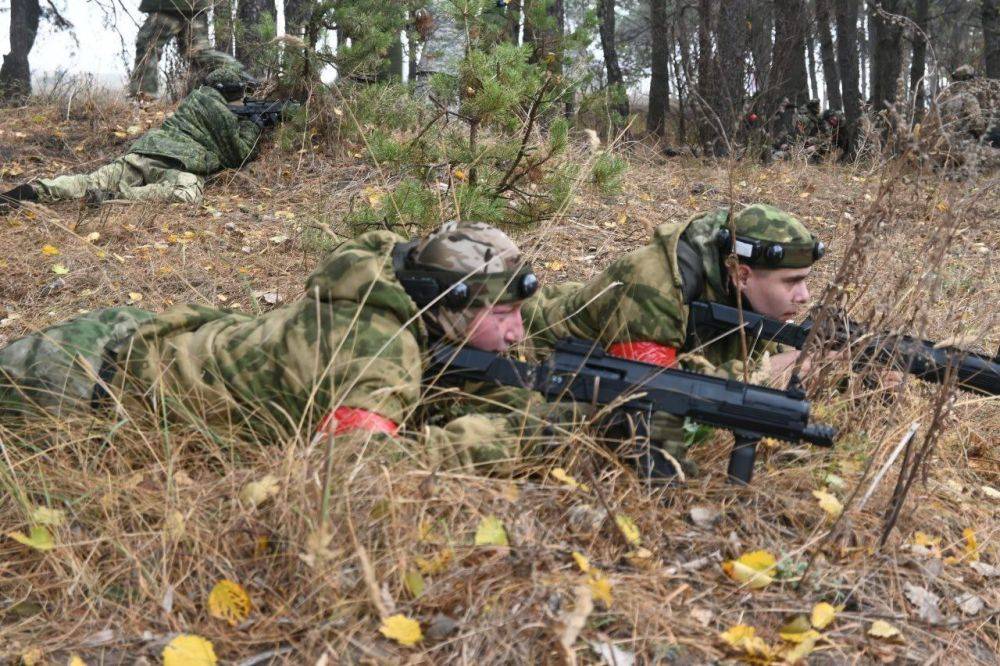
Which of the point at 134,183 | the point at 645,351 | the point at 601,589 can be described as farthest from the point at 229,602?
the point at 134,183

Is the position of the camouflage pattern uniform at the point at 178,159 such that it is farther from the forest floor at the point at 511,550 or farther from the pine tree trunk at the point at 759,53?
the pine tree trunk at the point at 759,53

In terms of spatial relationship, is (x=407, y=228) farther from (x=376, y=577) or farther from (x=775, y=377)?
(x=376, y=577)

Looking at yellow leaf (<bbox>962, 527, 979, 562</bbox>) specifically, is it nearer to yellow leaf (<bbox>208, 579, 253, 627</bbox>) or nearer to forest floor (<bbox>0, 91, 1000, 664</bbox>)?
forest floor (<bbox>0, 91, 1000, 664</bbox>)

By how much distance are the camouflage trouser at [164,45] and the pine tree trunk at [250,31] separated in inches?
12.8

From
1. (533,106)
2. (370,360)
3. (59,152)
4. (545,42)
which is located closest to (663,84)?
(545,42)

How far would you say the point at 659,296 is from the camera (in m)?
3.66

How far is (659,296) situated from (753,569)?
50.6 inches

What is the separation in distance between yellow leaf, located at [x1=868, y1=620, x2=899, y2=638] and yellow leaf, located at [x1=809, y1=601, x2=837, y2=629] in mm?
95

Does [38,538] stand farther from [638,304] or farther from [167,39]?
→ [167,39]

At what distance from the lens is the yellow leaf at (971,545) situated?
2865 mm

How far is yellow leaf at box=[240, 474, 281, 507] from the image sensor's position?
8.20ft

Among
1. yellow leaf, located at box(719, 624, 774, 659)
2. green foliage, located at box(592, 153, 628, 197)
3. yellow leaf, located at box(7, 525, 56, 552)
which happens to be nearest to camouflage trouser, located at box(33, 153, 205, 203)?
green foliage, located at box(592, 153, 628, 197)

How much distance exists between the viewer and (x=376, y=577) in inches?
91.0

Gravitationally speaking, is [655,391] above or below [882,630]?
above
